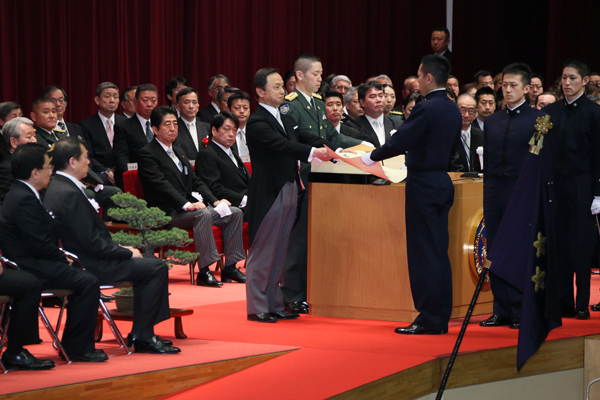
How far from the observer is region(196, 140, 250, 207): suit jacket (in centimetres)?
649

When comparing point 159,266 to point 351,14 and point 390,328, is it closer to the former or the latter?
point 390,328

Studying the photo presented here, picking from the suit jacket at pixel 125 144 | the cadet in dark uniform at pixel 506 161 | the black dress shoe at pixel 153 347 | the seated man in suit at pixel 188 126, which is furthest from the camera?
the seated man in suit at pixel 188 126

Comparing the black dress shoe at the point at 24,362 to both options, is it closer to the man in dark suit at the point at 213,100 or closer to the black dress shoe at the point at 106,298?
the black dress shoe at the point at 106,298

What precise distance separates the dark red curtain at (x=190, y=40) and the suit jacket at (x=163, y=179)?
1809 mm

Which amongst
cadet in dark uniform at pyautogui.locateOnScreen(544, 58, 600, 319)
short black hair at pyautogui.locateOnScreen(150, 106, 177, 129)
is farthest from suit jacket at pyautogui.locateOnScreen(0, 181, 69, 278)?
cadet in dark uniform at pyautogui.locateOnScreen(544, 58, 600, 319)

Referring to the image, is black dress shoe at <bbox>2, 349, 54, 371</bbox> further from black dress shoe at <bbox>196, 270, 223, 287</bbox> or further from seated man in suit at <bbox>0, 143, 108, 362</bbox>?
black dress shoe at <bbox>196, 270, 223, 287</bbox>

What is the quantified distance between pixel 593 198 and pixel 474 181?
0.74 meters

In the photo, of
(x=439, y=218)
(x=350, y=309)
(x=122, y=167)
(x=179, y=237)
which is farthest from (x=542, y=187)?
(x=122, y=167)

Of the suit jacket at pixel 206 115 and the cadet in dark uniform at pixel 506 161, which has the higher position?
the suit jacket at pixel 206 115

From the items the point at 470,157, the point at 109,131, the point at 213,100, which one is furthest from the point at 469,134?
the point at 109,131

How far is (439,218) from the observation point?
13.7 ft

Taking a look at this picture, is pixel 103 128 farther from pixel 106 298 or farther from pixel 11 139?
pixel 106 298

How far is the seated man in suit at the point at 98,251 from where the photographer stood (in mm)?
3779

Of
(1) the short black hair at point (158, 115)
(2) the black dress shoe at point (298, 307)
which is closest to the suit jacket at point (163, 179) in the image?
(1) the short black hair at point (158, 115)
